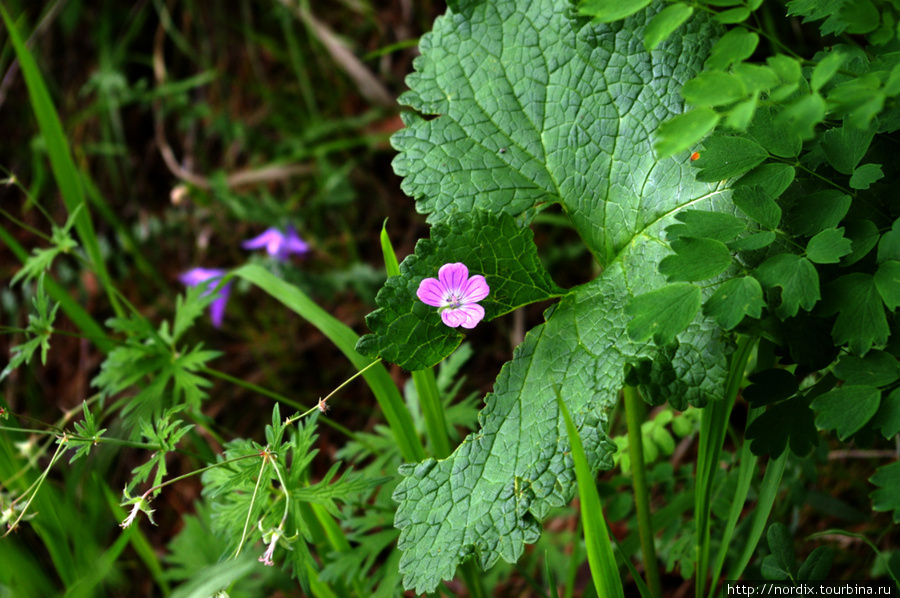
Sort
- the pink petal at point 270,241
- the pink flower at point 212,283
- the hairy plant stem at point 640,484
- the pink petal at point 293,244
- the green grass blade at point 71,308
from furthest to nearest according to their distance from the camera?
the pink petal at point 293,244
the pink petal at point 270,241
the pink flower at point 212,283
the green grass blade at point 71,308
the hairy plant stem at point 640,484

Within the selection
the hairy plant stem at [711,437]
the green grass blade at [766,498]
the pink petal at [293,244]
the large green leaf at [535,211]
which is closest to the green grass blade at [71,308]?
the pink petal at [293,244]

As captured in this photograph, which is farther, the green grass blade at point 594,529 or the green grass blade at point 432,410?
the green grass blade at point 432,410

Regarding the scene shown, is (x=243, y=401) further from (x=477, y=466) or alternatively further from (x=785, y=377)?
(x=785, y=377)

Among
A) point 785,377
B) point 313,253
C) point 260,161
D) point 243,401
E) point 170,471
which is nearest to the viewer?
point 785,377

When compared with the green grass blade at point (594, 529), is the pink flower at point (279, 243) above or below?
below

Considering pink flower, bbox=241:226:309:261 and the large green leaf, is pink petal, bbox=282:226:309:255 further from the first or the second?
the large green leaf

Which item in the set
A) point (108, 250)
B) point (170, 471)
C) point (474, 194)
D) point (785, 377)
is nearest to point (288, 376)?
point (170, 471)

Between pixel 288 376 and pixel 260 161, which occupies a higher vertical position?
pixel 260 161

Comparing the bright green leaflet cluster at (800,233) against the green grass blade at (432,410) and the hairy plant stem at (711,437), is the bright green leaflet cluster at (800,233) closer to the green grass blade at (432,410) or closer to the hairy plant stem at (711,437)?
the hairy plant stem at (711,437)
